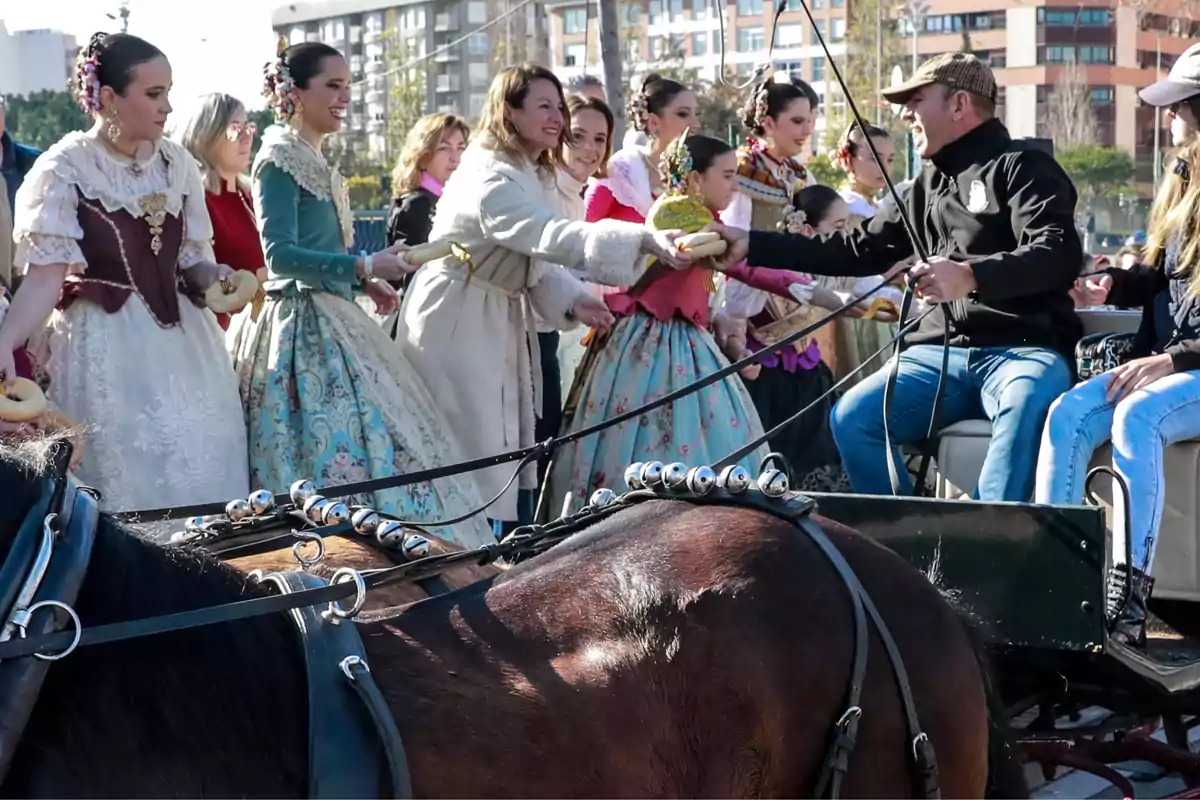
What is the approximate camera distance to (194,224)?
16.6 ft

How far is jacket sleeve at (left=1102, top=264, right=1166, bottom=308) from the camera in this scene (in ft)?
14.1

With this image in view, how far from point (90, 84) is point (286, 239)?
2.85 feet

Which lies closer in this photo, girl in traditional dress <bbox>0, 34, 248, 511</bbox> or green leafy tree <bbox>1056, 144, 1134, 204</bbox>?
girl in traditional dress <bbox>0, 34, 248, 511</bbox>

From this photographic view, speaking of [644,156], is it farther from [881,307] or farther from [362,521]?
[362,521]

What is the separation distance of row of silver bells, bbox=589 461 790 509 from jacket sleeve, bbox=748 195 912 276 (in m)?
1.82

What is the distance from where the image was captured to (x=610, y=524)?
258 centimetres

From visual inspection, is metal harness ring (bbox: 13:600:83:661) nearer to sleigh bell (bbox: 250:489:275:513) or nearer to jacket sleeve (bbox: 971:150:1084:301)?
sleigh bell (bbox: 250:489:275:513)

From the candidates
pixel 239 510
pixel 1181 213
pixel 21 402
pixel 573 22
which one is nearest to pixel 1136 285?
pixel 1181 213

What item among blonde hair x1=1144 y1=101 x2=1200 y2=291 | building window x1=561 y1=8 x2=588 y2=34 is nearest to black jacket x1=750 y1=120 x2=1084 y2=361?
blonde hair x1=1144 y1=101 x2=1200 y2=291

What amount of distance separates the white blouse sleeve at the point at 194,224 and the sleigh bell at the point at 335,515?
244 centimetres

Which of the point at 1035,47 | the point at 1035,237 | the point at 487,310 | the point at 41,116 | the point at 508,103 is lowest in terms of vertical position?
the point at 487,310

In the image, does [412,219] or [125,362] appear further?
[412,219]

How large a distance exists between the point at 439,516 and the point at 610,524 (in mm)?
2787

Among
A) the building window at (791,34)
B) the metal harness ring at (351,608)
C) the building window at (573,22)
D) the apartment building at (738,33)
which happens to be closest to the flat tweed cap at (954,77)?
the metal harness ring at (351,608)
